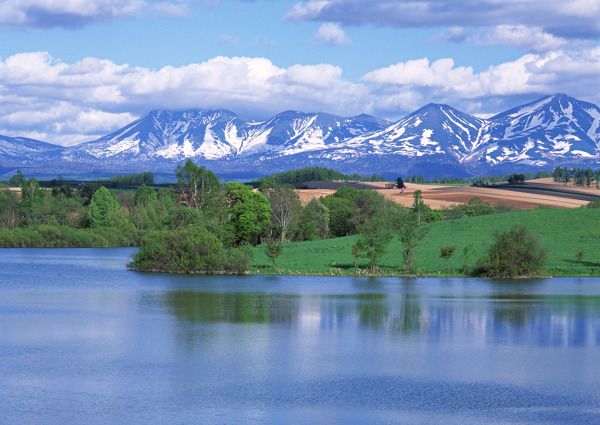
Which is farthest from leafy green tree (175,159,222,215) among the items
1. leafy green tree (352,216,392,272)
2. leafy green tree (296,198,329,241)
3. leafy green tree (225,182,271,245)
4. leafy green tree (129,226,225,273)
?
leafy green tree (352,216,392,272)

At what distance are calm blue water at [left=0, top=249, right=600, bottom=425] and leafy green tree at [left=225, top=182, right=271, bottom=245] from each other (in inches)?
2292

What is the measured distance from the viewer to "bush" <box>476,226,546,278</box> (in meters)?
93.9

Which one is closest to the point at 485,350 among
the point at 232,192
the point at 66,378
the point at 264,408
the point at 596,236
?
the point at 264,408

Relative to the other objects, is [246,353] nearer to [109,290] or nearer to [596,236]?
[109,290]

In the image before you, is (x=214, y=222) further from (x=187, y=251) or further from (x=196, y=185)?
(x=196, y=185)

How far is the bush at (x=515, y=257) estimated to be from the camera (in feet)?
308

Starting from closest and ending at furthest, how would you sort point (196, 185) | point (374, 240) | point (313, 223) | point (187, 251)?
1. point (187, 251)
2. point (374, 240)
3. point (196, 185)
4. point (313, 223)

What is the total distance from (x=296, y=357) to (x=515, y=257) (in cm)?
6094

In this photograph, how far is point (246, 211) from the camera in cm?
13388

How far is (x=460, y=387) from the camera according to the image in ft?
111

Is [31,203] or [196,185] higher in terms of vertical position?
[196,185]

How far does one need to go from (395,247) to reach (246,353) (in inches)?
3021

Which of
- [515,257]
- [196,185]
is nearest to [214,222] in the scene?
[196,185]

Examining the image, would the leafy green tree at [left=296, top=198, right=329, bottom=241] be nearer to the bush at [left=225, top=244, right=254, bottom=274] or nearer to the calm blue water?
the bush at [left=225, top=244, right=254, bottom=274]
